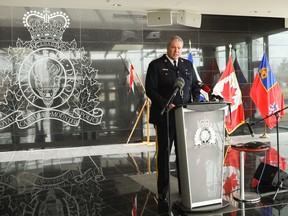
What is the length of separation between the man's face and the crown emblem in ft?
14.0

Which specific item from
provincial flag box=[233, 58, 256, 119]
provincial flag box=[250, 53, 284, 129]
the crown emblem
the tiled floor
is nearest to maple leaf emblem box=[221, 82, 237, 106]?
provincial flag box=[250, 53, 284, 129]

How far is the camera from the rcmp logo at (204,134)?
2850 millimetres

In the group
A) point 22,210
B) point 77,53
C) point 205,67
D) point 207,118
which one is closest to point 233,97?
point 205,67

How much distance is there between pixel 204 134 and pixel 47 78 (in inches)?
190

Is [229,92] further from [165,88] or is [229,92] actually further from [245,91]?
[165,88]

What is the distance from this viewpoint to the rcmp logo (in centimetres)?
285

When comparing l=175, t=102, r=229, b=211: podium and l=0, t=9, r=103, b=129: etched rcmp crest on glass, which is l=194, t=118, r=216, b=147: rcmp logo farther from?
l=0, t=9, r=103, b=129: etched rcmp crest on glass

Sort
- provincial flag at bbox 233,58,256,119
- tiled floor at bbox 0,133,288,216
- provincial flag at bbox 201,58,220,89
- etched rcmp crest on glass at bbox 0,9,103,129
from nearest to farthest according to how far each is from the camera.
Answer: tiled floor at bbox 0,133,288,216, etched rcmp crest on glass at bbox 0,9,103,129, provincial flag at bbox 201,58,220,89, provincial flag at bbox 233,58,256,119

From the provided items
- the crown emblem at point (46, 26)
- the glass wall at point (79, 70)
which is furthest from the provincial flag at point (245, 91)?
the crown emblem at point (46, 26)

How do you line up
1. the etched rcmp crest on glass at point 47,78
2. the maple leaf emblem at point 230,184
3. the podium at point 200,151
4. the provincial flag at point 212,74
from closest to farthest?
the podium at point 200,151
the maple leaf emblem at point 230,184
the etched rcmp crest on glass at point 47,78
the provincial flag at point 212,74

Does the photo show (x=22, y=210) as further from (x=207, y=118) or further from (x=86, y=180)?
(x=207, y=118)

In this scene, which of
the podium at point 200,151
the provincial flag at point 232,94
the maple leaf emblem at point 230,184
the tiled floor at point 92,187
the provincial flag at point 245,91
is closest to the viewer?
the podium at point 200,151

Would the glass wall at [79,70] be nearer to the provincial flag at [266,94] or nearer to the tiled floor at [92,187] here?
the tiled floor at [92,187]

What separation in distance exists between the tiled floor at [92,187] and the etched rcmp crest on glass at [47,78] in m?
0.95
